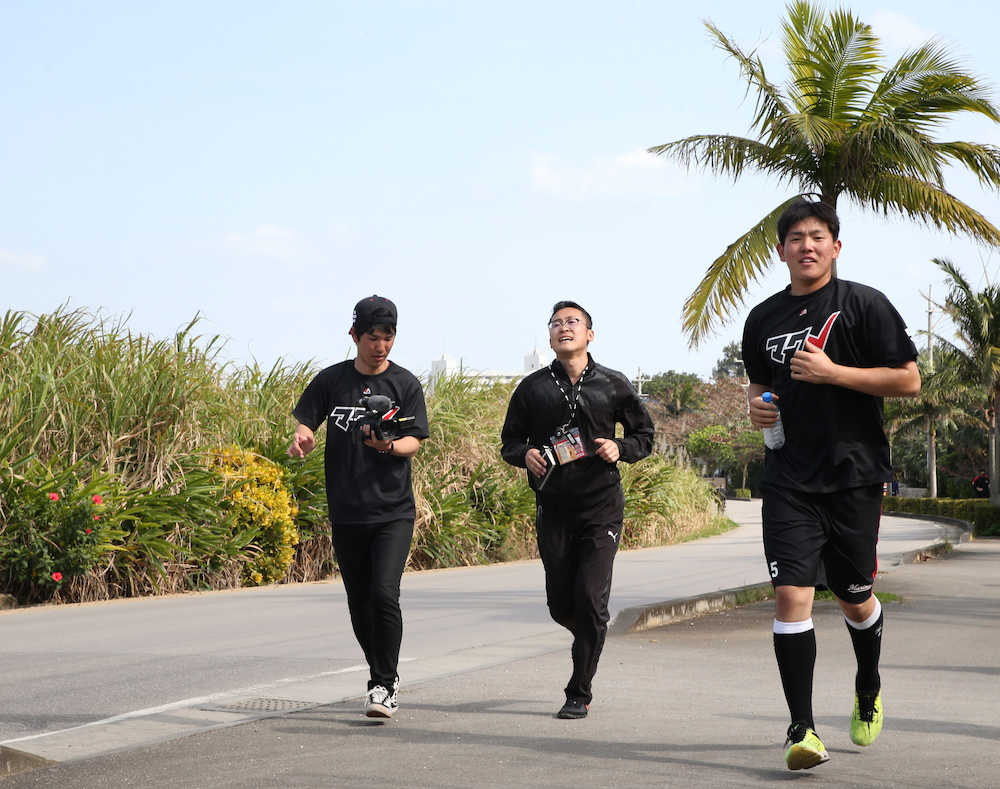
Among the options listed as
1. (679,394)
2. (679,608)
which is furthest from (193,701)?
(679,394)

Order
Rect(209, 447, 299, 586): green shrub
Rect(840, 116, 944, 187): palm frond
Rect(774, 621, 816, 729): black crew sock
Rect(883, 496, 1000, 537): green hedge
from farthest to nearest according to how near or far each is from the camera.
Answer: Rect(883, 496, 1000, 537): green hedge < Rect(209, 447, 299, 586): green shrub < Rect(840, 116, 944, 187): palm frond < Rect(774, 621, 816, 729): black crew sock

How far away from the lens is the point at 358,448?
629cm

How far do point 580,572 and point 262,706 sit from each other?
172cm

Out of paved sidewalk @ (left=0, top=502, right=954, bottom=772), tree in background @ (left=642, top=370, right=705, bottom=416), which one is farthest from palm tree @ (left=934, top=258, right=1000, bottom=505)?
tree in background @ (left=642, top=370, right=705, bottom=416)

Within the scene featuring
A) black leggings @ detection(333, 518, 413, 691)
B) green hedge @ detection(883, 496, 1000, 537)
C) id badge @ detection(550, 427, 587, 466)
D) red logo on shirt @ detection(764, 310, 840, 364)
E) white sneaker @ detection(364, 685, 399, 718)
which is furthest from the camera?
green hedge @ detection(883, 496, 1000, 537)

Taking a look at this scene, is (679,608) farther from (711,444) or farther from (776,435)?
(711,444)

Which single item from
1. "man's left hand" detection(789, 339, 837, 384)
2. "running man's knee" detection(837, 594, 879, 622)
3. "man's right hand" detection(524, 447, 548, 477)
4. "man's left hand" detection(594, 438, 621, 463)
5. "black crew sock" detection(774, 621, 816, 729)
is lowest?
"black crew sock" detection(774, 621, 816, 729)

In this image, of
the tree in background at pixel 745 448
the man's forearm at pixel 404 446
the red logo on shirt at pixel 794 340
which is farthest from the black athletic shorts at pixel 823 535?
the tree in background at pixel 745 448

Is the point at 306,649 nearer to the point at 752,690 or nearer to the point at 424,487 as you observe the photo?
the point at 752,690

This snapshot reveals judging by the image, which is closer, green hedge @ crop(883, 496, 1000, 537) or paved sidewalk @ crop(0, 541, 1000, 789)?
paved sidewalk @ crop(0, 541, 1000, 789)

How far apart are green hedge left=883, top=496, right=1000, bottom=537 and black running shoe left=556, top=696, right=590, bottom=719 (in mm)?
32497

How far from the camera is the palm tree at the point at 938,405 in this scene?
4509 centimetres

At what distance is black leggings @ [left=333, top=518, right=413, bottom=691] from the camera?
612cm

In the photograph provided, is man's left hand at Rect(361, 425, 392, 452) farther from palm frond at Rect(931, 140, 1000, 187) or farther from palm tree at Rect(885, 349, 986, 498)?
palm tree at Rect(885, 349, 986, 498)
